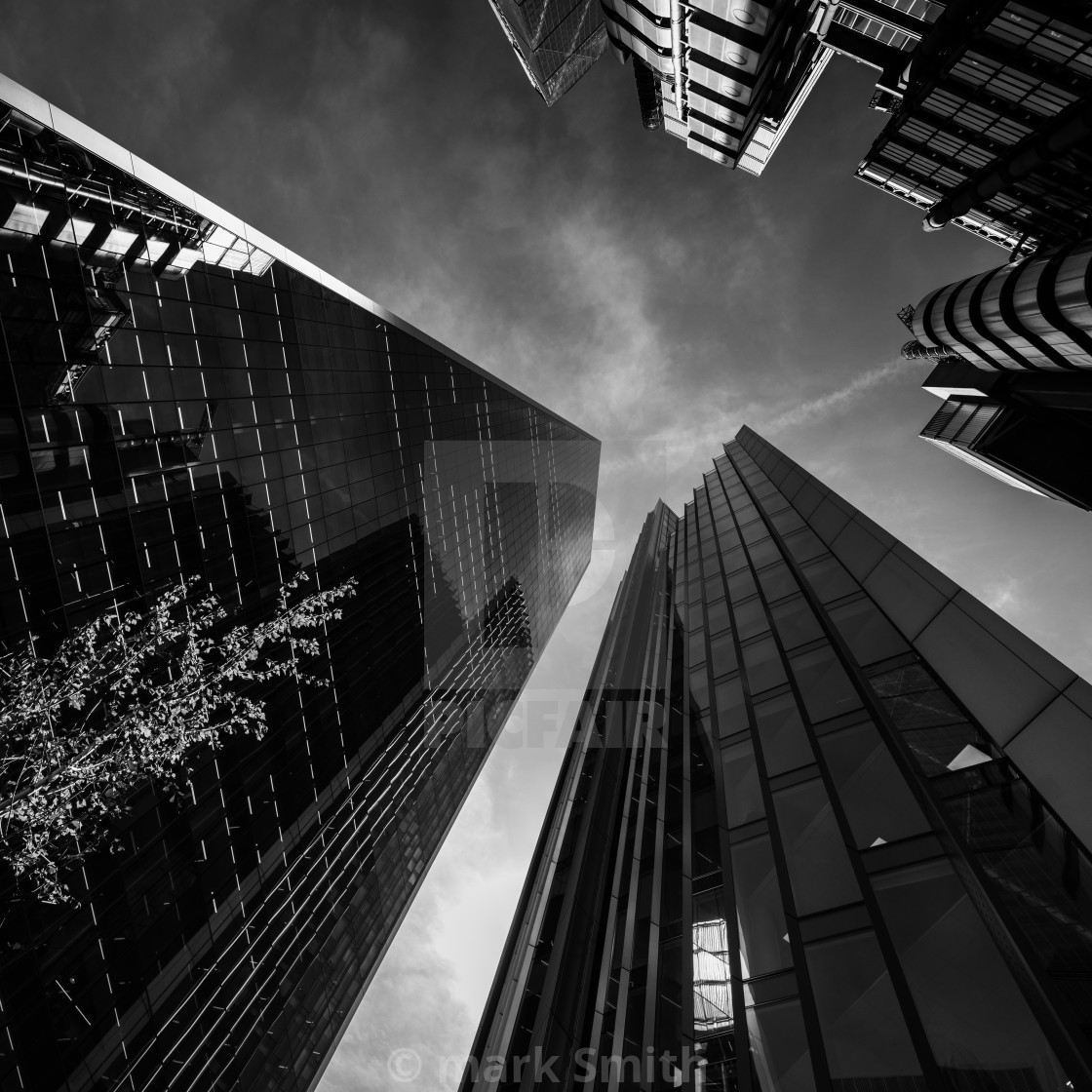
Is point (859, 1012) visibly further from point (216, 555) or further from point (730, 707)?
point (216, 555)

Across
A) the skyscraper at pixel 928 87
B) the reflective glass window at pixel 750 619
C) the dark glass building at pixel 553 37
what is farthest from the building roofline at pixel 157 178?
the dark glass building at pixel 553 37

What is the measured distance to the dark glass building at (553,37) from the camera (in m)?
67.8

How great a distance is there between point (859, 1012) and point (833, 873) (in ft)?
6.41

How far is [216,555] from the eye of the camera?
27.1 m

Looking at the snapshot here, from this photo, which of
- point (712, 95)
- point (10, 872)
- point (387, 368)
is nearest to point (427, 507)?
point (387, 368)

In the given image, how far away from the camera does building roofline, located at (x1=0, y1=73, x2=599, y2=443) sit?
18266 mm

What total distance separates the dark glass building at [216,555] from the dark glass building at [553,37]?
166 ft

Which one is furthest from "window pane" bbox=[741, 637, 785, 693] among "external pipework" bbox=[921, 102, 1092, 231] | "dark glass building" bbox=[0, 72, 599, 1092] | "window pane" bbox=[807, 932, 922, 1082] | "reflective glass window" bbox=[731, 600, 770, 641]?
"external pipework" bbox=[921, 102, 1092, 231]

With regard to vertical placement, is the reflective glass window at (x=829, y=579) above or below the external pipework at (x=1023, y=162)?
below

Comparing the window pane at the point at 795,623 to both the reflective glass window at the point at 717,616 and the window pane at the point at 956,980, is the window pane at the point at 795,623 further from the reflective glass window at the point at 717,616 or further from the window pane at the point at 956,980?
the window pane at the point at 956,980

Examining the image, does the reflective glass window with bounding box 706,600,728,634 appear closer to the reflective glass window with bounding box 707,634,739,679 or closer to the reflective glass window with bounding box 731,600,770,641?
the reflective glass window with bounding box 707,634,739,679

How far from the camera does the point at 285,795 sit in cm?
3247

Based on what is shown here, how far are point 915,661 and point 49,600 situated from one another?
87.2 feet

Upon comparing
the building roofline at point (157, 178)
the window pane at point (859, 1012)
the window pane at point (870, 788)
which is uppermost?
the building roofline at point (157, 178)
